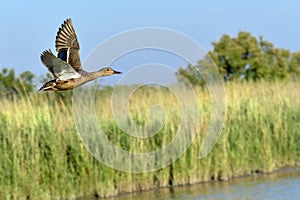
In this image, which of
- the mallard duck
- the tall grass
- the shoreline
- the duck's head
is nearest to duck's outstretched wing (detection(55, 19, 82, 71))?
the mallard duck

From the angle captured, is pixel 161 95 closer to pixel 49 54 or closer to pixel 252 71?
pixel 49 54

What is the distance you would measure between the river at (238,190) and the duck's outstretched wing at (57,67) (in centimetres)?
576

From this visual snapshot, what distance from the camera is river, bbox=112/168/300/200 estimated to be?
13.9m

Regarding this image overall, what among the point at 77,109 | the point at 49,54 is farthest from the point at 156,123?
the point at 49,54

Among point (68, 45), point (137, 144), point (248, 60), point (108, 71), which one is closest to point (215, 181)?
point (137, 144)

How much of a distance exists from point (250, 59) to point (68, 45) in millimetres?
16364

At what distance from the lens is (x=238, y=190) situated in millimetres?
14414

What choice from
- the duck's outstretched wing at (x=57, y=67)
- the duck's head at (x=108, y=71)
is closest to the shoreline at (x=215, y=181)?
the duck's head at (x=108, y=71)

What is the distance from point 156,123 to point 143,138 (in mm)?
546

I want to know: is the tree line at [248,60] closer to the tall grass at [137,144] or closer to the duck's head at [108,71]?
the tall grass at [137,144]

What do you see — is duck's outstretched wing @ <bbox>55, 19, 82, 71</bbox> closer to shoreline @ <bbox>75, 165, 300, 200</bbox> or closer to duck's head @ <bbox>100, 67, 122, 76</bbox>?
duck's head @ <bbox>100, 67, 122, 76</bbox>

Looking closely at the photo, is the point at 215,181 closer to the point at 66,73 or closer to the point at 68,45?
the point at 68,45

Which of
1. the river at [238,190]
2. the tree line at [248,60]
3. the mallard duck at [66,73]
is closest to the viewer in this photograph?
the mallard duck at [66,73]

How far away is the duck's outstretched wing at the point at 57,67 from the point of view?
829 centimetres
